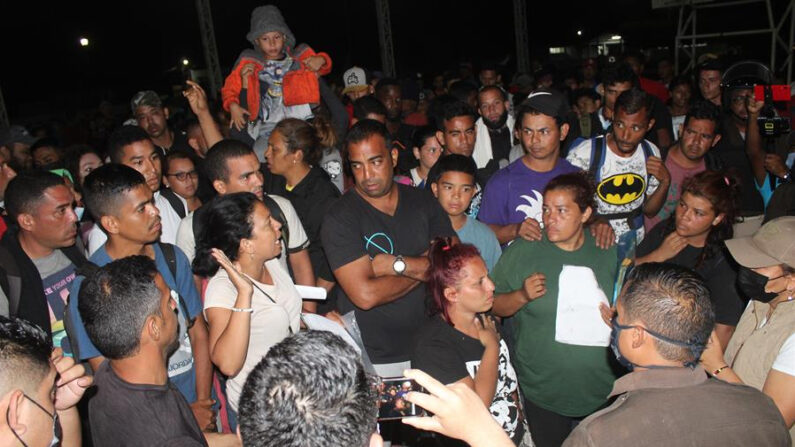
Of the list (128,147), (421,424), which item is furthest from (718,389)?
(128,147)

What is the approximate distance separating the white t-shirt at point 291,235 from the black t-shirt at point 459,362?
118cm

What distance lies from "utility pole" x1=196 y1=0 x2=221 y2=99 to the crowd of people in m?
6.54

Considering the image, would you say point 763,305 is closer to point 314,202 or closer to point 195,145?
point 314,202

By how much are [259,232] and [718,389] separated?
213 centimetres

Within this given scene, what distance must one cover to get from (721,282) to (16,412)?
337cm

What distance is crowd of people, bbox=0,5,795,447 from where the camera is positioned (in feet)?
6.22

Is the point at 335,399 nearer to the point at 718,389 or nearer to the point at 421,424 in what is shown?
the point at 421,424

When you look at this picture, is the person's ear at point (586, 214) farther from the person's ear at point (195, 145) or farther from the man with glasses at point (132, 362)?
the person's ear at point (195, 145)

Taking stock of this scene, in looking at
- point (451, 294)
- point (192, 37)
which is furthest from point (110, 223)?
point (192, 37)

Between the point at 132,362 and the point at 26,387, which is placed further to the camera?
the point at 132,362

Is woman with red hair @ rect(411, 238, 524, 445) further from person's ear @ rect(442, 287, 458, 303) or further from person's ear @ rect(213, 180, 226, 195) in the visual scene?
person's ear @ rect(213, 180, 226, 195)

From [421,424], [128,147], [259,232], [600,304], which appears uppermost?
[128,147]

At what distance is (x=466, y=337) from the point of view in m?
2.84

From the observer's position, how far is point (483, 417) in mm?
1513
